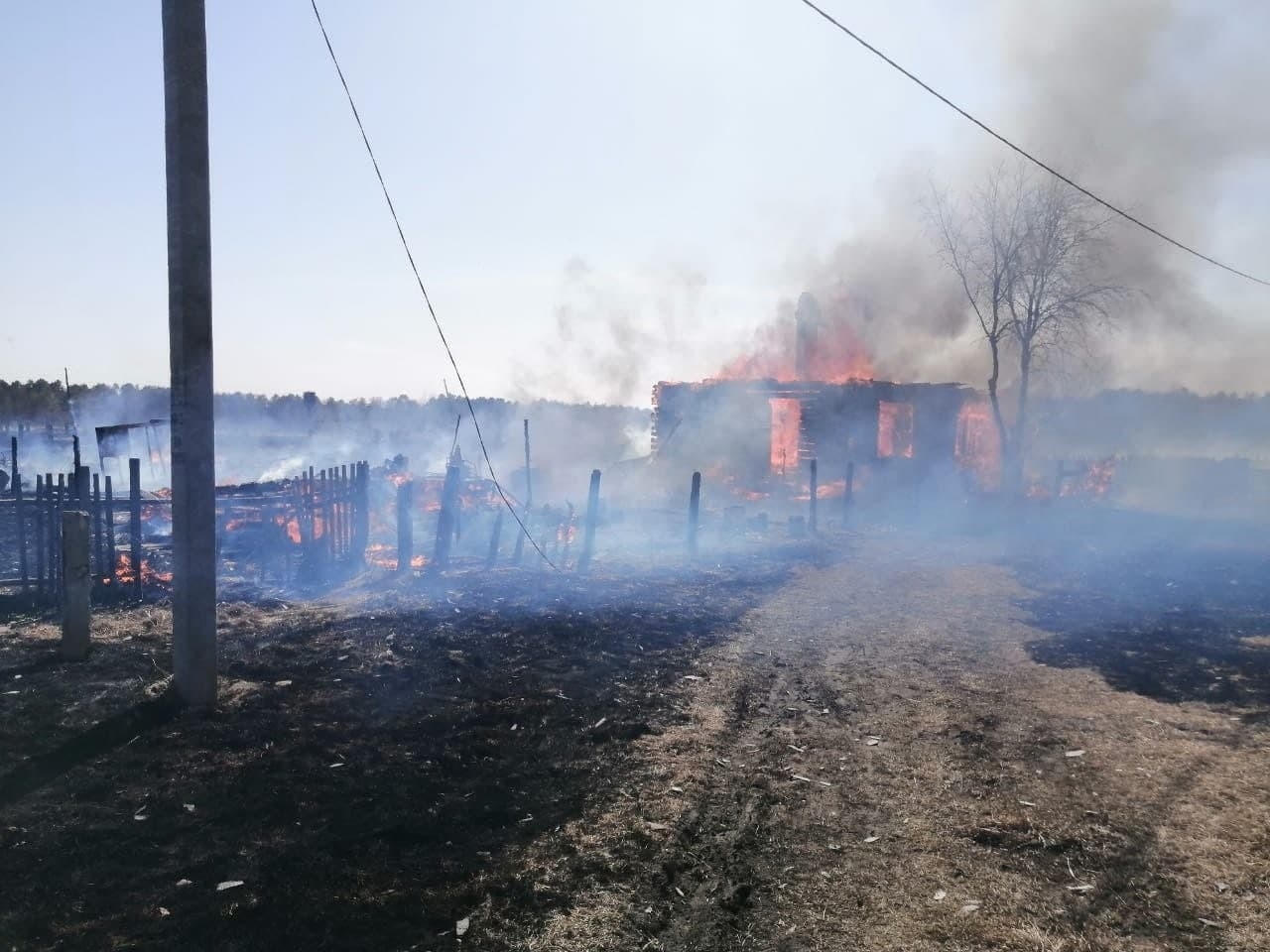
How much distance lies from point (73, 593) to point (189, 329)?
3.90 m

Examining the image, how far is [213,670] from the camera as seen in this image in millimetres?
7633

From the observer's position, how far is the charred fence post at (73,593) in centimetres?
895

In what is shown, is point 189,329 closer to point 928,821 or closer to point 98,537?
point 98,537

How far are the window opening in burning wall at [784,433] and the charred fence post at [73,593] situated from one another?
27.1 metres

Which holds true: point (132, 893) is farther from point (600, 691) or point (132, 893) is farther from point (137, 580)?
point (137, 580)

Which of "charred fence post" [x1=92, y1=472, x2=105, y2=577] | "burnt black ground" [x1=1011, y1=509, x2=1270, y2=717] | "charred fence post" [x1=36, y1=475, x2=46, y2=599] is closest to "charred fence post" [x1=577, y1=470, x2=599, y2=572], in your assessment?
"charred fence post" [x1=92, y1=472, x2=105, y2=577]

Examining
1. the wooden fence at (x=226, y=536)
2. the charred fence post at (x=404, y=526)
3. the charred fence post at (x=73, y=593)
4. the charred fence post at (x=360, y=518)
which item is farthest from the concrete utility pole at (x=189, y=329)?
the charred fence post at (x=360, y=518)

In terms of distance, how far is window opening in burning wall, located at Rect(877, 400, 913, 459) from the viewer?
111 ft

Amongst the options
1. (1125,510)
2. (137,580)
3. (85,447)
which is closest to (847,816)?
(137,580)

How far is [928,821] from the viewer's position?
5.74 metres

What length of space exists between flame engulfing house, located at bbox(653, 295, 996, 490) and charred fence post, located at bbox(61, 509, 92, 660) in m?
26.1

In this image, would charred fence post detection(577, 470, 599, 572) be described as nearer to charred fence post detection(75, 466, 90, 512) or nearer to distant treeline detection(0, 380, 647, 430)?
charred fence post detection(75, 466, 90, 512)

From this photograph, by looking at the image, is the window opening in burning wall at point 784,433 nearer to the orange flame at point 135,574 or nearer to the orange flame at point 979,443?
the orange flame at point 979,443

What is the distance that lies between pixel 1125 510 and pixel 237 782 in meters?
31.7
